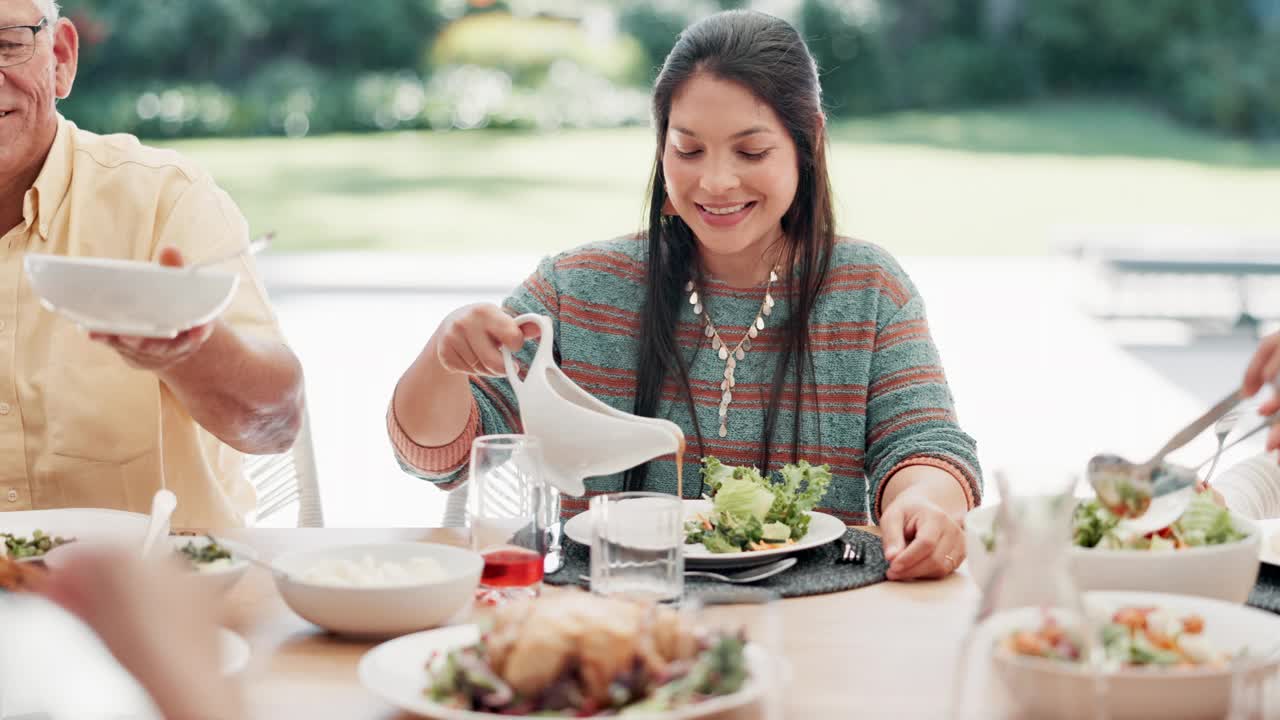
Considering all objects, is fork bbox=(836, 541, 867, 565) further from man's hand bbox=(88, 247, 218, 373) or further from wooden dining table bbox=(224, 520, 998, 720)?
man's hand bbox=(88, 247, 218, 373)

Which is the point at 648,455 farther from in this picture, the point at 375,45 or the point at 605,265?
the point at 375,45

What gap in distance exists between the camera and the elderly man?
82.0 inches

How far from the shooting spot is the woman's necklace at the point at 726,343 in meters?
2.32

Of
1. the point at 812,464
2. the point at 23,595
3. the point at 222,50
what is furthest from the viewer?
the point at 222,50

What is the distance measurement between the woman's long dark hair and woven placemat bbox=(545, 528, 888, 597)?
1.65 feet

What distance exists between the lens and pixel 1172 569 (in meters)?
1.43

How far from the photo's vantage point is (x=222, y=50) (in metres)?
17.9

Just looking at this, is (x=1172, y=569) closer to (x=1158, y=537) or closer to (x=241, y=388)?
(x=1158, y=537)

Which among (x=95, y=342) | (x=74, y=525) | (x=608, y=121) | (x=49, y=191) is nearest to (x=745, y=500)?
(x=74, y=525)

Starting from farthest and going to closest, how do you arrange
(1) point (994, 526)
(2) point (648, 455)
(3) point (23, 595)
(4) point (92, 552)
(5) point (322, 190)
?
(5) point (322, 190)
(2) point (648, 455)
(1) point (994, 526)
(3) point (23, 595)
(4) point (92, 552)

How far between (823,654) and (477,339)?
66 cm

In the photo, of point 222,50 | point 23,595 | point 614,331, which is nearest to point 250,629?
point 23,595

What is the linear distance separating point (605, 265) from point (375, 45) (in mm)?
16706

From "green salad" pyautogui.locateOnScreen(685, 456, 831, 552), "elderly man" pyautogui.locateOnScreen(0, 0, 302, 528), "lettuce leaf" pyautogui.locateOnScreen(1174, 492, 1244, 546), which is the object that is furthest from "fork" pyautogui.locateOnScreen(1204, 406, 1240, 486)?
"elderly man" pyautogui.locateOnScreen(0, 0, 302, 528)
